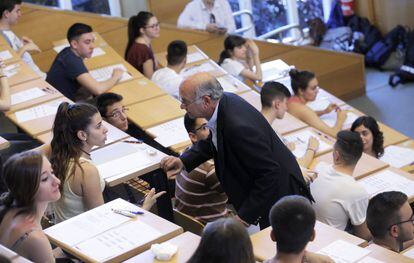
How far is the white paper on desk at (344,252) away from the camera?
10.5ft

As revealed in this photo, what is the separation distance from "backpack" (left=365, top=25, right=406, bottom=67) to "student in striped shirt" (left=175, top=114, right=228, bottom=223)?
5.80 m

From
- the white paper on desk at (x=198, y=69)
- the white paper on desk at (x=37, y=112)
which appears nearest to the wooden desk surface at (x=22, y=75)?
the white paper on desk at (x=37, y=112)

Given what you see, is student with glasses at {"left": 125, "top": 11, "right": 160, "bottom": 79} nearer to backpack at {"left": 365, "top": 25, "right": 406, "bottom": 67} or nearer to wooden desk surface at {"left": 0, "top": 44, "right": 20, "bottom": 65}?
wooden desk surface at {"left": 0, "top": 44, "right": 20, "bottom": 65}

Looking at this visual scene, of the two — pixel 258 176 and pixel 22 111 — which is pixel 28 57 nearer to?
pixel 22 111

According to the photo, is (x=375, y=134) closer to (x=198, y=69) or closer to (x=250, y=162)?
(x=198, y=69)

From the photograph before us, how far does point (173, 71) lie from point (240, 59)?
104cm

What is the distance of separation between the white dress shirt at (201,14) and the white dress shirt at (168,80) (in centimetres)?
174

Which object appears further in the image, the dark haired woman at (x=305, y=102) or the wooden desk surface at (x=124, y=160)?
the dark haired woman at (x=305, y=102)

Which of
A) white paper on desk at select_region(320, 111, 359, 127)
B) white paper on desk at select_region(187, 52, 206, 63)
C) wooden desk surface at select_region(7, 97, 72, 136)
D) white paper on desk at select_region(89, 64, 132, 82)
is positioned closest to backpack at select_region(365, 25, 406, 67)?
white paper on desk at select_region(187, 52, 206, 63)

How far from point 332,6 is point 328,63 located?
6.68ft

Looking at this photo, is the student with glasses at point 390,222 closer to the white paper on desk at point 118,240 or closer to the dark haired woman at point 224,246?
the white paper on desk at point 118,240

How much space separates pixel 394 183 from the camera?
15.3 feet

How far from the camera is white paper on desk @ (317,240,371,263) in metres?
3.19

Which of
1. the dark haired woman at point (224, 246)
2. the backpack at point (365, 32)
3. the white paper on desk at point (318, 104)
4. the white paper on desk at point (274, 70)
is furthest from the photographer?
the backpack at point (365, 32)
